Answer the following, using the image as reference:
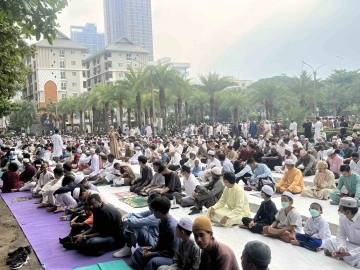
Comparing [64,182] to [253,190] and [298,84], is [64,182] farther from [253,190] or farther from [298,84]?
[298,84]

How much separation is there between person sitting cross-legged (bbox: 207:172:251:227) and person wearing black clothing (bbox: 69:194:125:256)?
179 centimetres

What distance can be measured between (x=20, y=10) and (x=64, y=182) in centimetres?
Answer: 454

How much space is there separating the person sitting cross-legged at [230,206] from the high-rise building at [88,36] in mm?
193933

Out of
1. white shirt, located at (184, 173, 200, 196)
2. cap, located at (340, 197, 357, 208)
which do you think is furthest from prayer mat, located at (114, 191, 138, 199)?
cap, located at (340, 197, 357, 208)

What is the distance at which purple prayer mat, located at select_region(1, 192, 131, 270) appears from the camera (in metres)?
5.13

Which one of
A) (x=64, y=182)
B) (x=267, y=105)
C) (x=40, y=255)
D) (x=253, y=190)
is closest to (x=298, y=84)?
(x=267, y=105)

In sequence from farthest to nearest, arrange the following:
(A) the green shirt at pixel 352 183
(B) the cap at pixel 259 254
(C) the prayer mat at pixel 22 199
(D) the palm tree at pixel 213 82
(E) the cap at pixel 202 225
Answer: (D) the palm tree at pixel 213 82 < (C) the prayer mat at pixel 22 199 < (A) the green shirt at pixel 352 183 < (E) the cap at pixel 202 225 < (B) the cap at pixel 259 254

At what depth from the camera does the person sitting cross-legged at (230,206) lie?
20.3 ft

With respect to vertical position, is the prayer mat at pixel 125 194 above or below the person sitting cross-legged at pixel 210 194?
below

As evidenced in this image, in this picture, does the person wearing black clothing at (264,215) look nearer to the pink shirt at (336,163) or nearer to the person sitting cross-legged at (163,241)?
the person sitting cross-legged at (163,241)

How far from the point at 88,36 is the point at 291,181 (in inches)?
7812

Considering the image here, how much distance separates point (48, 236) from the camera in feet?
20.6

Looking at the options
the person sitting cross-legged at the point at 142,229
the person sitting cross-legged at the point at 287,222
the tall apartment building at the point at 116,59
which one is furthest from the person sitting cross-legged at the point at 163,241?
the tall apartment building at the point at 116,59

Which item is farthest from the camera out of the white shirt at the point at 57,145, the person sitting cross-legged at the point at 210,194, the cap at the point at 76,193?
the white shirt at the point at 57,145
